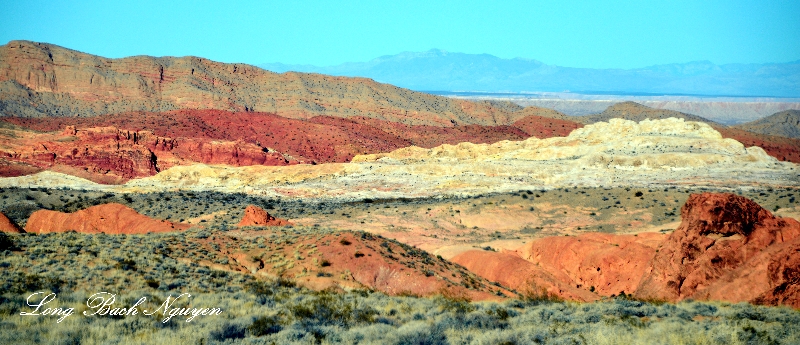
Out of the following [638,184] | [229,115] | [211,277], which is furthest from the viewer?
[229,115]

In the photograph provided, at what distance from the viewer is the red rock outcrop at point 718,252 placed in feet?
46.4

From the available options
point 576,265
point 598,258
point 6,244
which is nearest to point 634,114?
point 576,265

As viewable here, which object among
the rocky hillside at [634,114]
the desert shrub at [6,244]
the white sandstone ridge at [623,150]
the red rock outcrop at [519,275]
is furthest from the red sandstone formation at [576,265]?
the rocky hillside at [634,114]

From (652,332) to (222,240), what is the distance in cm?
1484

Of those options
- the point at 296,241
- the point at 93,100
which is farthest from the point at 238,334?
the point at 93,100

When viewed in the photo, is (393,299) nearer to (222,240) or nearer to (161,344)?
(161,344)

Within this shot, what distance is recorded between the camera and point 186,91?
12444 cm

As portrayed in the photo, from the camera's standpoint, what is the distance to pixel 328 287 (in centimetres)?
1638

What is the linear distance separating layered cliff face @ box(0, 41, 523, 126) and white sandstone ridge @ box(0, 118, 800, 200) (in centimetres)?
5962

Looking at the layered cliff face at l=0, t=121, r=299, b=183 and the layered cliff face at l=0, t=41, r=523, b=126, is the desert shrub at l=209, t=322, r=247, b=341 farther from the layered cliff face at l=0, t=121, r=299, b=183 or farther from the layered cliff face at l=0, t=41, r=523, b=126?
the layered cliff face at l=0, t=41, r=523, b=126

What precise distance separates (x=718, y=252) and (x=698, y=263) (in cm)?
54

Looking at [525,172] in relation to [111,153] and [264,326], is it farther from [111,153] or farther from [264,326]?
[264,326]

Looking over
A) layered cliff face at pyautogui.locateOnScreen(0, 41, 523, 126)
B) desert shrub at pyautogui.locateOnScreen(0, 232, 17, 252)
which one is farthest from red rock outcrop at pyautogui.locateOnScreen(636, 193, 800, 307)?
layered cliff face at pyautogui.locateOnScreen(0, 41, 523, 126)

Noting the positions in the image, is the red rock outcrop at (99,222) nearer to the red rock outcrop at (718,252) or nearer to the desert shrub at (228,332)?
the desert shrub at (228,332)
